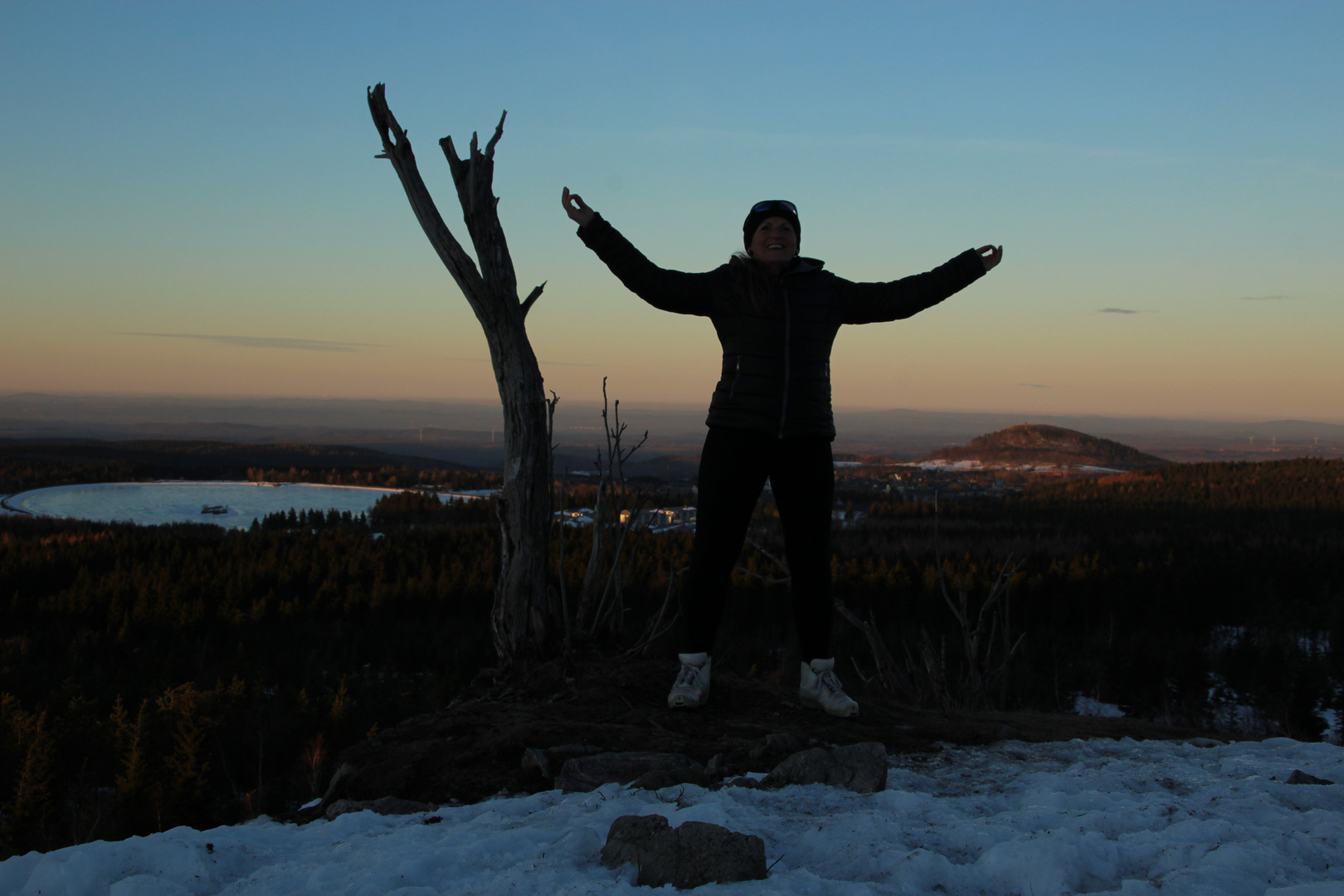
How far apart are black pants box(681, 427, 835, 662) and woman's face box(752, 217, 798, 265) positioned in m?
0.78

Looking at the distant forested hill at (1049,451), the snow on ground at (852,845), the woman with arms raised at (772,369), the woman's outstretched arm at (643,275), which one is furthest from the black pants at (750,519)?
the distant forested hill at (1049,451)

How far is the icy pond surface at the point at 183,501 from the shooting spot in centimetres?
4184

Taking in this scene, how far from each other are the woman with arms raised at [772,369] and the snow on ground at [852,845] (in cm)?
110

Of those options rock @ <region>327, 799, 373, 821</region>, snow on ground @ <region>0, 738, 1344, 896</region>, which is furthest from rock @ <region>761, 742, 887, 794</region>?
rock @ <region>327, 799, 373, 821</region>

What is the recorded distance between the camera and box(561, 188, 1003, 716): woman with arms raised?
11.1 ft

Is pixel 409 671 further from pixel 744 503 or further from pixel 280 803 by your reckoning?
pixel 744 503

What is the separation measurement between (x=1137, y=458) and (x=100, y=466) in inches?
4042

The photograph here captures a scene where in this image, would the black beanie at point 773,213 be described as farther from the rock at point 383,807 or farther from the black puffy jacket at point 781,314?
the rock at point 383,807

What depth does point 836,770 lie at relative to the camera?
2781mm

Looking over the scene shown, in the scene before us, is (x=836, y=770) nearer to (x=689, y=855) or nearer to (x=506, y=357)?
(x=689, y=855)

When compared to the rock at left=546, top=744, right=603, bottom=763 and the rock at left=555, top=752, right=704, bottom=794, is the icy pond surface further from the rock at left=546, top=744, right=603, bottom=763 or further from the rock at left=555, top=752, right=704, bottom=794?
the rock at left=555, top=752, right=704, bottom=794

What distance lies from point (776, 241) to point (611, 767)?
222cm

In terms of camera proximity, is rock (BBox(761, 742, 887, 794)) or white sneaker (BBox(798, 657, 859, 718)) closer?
rock (BBox(761, 742, 887, 794))

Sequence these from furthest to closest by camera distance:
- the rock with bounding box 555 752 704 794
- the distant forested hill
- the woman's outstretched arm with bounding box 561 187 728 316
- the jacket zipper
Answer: the distant forested hill
the jacket zipper
the woman's outstretched arm with bounding box 561 187 728 316
the rock with bounding box 555 752 704 794
